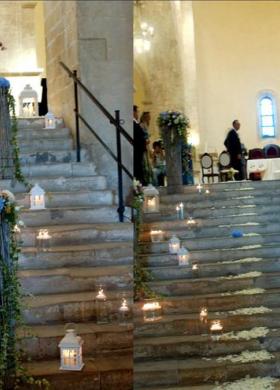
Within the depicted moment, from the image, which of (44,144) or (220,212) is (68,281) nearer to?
(44,144)

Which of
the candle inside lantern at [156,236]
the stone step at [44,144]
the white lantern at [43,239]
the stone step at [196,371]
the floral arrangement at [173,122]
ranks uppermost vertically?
the floral arrangement at [173,122]

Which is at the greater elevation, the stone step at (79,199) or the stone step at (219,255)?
the stone step at (79,199)

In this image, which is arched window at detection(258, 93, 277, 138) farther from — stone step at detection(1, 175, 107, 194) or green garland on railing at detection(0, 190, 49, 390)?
green garland on railing at detection(0, 190, 49, 390)

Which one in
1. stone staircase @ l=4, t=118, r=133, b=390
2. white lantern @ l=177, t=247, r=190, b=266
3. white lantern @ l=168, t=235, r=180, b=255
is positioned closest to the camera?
stone staircase @ l=4, t=118, r=133, b=390

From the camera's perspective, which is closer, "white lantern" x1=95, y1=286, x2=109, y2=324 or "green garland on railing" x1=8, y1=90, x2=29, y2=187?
"white lantern" x1=95, y1=286, x2=109, y2=324

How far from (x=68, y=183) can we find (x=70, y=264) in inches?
57.6

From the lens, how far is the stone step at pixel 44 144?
7.25 metres

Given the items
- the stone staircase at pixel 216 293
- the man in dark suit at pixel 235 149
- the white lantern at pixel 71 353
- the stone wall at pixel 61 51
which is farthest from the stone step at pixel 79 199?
the man in dark suit at pixel 235 149

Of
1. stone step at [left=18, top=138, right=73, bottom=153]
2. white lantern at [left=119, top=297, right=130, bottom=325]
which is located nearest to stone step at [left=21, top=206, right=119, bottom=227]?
stone step at [left=18, top=138, right=73, bottom=153]

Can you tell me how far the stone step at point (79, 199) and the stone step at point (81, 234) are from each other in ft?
1.62

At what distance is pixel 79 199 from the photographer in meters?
6.48

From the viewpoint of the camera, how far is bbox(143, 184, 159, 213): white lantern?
7318mm

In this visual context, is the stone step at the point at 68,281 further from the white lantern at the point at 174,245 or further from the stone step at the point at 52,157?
the stone step at the point at 52,157

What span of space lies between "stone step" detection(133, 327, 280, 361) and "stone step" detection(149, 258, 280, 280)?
1.12 metres
